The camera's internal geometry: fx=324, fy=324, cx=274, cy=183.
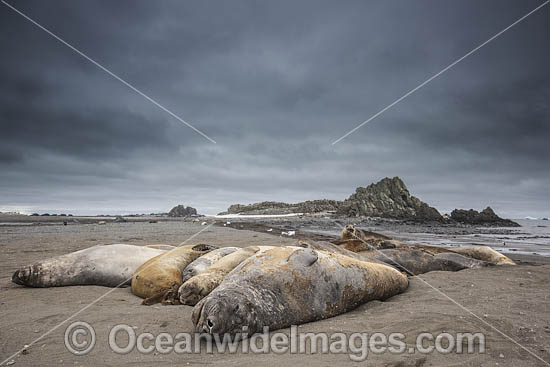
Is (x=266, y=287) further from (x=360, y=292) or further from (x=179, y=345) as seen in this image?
(x=360, y=292)

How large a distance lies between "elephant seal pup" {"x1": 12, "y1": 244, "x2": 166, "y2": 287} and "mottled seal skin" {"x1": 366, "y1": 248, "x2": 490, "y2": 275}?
536 cm

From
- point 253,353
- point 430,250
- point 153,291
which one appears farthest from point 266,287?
point 430,250

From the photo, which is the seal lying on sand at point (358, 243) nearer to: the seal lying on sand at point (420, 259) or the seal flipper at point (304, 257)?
the seal lying on sand at point (420, 259)

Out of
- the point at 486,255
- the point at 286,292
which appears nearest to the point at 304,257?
the point at 286,292

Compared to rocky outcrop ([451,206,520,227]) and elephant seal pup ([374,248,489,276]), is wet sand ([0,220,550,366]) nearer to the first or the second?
elephant seal pup ([374,248,489,276])

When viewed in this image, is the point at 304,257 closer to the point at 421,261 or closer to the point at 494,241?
the point at 421,261

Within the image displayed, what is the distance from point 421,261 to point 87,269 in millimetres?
7211

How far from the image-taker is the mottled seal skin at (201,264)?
19.1ft

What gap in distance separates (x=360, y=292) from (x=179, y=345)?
8.42 feet

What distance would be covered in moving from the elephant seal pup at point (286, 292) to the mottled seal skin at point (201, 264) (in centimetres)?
182

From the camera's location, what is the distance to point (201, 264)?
6.11 metres

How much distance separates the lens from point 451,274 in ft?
22.3

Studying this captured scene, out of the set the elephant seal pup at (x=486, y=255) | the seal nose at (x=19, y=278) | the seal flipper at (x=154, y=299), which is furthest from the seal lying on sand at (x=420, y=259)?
the seal nose at (x=19, y=278)

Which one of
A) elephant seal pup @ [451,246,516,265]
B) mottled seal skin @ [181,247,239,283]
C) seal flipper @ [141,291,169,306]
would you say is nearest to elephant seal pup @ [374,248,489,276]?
elephant seal pup @ [451,246,516,265]
